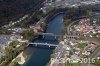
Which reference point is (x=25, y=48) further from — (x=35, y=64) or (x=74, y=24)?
(x=74, y=24)

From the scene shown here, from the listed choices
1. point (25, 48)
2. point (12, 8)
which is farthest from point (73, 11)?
point (25, 48)

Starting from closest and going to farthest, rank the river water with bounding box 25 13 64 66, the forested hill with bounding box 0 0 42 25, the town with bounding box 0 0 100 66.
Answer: the town with bounding box 0 0 100 66 < the river water with bounding box 25 13 64 66 < the forested hill with bounding box 0 0 42 25

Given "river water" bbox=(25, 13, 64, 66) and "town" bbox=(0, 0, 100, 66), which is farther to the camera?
"river water" bbox=(25, 13, 64, 66)

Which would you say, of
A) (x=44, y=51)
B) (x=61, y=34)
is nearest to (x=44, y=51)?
(x=44, y=51)

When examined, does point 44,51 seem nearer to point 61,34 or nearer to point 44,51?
point 44,51

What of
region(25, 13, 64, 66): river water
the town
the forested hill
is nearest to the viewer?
the town

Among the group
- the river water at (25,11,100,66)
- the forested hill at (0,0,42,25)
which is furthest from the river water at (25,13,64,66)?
the forested hill at (0,0,42,25)

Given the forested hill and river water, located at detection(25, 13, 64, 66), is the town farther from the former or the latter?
the forested hill

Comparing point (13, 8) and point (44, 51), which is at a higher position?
point (13, 8)
